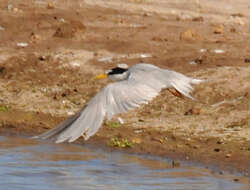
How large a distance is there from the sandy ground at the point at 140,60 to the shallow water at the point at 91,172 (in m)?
0.29

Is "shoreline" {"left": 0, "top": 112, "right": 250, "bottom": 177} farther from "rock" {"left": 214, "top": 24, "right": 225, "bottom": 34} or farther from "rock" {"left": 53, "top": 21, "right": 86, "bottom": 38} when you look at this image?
"rock" {"left": 214, "top": 24, "right": 225, "bottom": 34}

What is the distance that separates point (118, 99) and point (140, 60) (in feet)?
18.0

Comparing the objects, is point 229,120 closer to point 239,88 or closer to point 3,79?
point 239,88

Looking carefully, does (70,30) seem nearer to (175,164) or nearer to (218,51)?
(218,51)

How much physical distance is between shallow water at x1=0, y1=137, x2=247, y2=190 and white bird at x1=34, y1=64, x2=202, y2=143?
943 millimetres

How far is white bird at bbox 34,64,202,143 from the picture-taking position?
5.75m

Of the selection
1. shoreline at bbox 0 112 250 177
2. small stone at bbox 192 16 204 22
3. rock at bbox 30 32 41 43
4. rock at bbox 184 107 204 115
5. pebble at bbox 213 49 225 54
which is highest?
small stone at bbox 192 16 204 22

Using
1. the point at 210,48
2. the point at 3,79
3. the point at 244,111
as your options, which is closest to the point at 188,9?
the point at 210,48

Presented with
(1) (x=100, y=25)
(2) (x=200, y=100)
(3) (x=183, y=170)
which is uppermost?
(1) (x=100, y=25)

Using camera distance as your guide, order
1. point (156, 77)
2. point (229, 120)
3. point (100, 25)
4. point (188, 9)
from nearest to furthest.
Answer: point (156, 77), point (229, 120), point (100, 25), point (188, 9)

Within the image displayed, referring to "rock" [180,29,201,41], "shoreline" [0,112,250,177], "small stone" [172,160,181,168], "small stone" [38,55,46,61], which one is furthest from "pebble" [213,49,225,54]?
"small stone" [172,160,181,168]

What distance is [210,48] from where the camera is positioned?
11875 millimetres

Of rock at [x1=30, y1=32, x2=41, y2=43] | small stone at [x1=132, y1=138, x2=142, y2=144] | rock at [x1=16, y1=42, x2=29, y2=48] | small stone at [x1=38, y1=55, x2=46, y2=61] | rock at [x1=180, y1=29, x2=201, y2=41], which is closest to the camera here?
small stone at [x1=132, y1=138, x2=142, y2=144]

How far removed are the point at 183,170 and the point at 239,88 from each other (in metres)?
2.43
